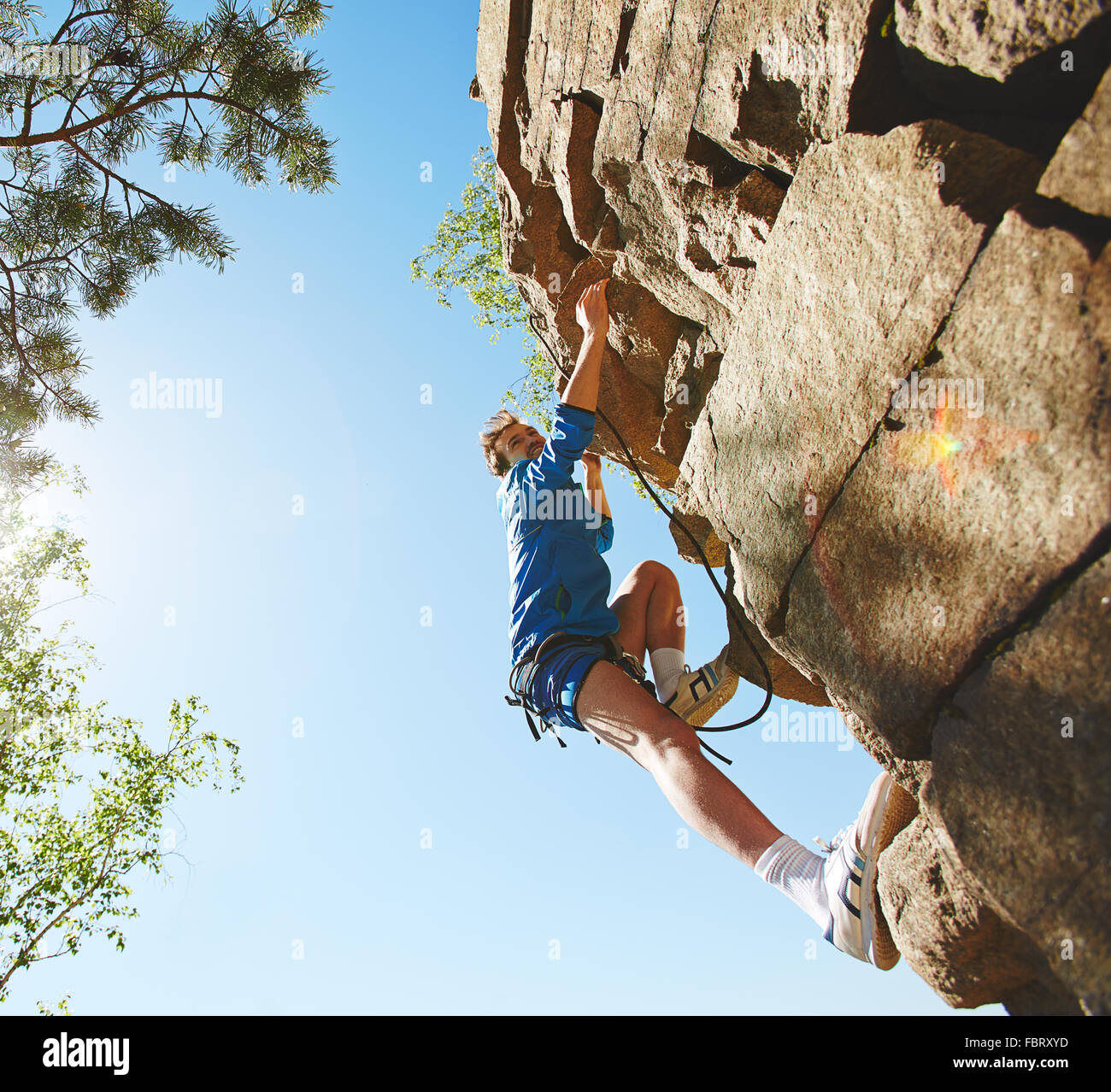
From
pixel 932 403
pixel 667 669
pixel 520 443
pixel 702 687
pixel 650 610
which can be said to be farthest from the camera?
pixel 520 443

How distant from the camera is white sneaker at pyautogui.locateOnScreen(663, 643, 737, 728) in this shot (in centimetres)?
372

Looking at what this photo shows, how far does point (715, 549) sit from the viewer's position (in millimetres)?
4418

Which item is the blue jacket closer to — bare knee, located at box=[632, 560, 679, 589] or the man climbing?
the man climbing

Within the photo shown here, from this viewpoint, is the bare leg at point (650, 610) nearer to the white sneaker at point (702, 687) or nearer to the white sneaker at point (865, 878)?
the white sneaker at point (702, 687)

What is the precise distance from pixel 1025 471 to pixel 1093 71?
0.93 meters

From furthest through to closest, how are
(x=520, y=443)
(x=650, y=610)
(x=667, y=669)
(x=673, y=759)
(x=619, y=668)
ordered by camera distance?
(x=520, y=443)
(x=650, y=610)
(x=667, y=669)
(x=619, y=668)
(x=673, y=759)

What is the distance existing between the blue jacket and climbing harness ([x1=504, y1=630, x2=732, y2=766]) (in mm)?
58

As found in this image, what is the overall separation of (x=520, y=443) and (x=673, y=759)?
2295 millimetres

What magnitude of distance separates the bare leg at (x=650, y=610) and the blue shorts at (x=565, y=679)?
721 mm

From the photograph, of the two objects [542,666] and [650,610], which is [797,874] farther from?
[650,610]

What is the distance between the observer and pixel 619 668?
2963 millimetres

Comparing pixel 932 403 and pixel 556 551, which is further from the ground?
pixel 556 551

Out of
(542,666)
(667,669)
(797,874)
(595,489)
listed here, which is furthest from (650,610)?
(797,874)

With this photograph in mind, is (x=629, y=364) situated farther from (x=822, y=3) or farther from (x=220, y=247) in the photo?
(x=220, y=247)
